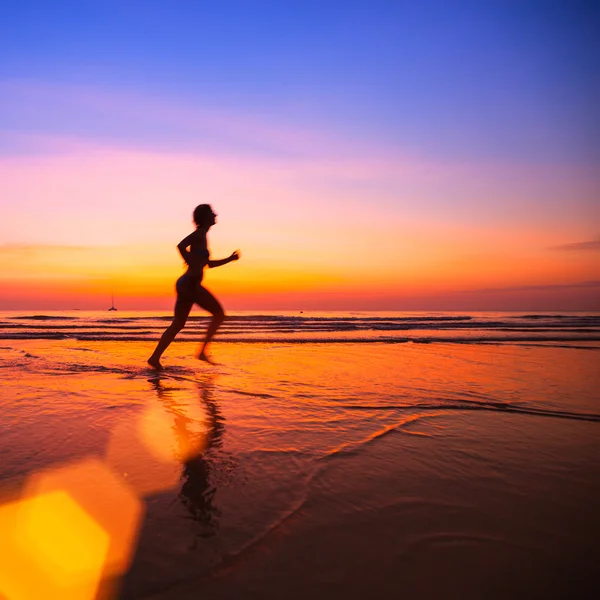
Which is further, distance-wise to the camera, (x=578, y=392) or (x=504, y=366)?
(x=504, y=366)

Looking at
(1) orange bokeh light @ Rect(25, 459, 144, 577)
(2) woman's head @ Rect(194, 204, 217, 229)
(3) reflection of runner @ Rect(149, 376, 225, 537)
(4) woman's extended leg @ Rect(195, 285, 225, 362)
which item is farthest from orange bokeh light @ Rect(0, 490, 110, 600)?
(2) woman's head @ Rect(194, 204, 217, 229)

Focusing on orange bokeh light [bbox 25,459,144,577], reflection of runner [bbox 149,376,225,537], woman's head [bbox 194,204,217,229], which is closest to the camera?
orange bokeh light [bbox 25,459,144,577]

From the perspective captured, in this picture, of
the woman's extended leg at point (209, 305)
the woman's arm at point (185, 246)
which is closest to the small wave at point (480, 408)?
the woman's extended leg at point (209, 305)

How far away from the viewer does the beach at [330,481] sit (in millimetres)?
1475

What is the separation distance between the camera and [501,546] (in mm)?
1659

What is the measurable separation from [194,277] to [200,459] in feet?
14.1

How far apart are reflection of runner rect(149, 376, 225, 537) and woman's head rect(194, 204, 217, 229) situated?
9.64 ft

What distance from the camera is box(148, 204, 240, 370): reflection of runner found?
21.4ft

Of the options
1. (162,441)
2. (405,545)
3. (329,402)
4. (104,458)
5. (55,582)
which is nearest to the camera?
(55,582)

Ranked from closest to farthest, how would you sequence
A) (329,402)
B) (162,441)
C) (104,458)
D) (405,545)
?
(405,545)
(104,458)
(162,441)
(329,402)

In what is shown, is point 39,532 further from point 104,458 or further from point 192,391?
point 192,391

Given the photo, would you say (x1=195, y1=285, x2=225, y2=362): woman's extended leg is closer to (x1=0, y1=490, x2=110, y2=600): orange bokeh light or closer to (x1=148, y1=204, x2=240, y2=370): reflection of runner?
(x1=148, y1=204, x2=240, y2=370): reflection of runner

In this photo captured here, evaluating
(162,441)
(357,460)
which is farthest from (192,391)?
(357,460)

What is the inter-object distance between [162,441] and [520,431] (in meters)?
2.69
